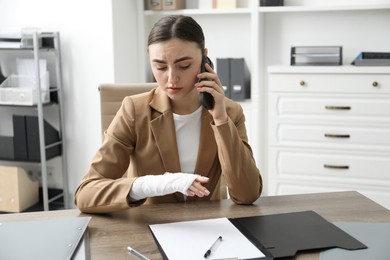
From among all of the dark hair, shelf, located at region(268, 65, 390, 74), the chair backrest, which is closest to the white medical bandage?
the dark hair

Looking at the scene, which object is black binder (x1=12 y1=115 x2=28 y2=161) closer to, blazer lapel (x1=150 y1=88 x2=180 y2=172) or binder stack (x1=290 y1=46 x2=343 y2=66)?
binder stack (x1=290 y1=46 x2=343 y2=66)

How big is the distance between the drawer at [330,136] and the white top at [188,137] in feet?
6.04

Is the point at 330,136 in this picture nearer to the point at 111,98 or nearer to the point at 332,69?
the point at 332,69

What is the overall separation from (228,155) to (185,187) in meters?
0.24

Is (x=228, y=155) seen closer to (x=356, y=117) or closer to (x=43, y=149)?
(x=356, y=117)

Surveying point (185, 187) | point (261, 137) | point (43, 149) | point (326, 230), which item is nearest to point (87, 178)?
point (185, 187)

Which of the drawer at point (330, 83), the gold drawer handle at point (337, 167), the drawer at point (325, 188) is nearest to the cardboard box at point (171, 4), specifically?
the drawer at point (330, 83)

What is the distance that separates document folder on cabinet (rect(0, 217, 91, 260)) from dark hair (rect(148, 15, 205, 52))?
1.82ft

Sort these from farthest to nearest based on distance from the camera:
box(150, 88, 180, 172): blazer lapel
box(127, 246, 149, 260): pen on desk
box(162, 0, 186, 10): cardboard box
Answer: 1. box(162, 0, 186, 10): cardboard box
2. box(150, 88, 180, 172): blazer lapel
3. box(127, 246, 149, 260): pen on desk

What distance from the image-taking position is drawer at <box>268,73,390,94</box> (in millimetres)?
3166

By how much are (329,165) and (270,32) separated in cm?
111

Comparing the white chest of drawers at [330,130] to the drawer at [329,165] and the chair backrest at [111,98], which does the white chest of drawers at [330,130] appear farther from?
the chair backrest at [111,98]

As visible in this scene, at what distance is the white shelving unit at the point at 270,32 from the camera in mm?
3508

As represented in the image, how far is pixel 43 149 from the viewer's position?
3420mm
